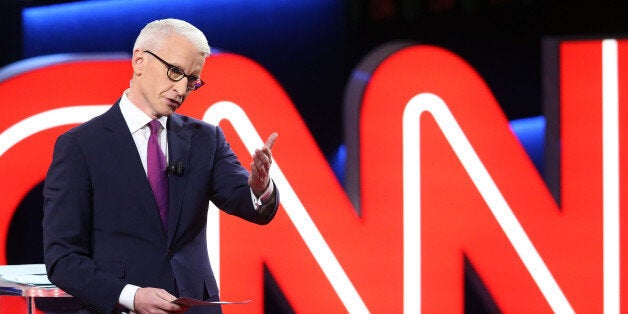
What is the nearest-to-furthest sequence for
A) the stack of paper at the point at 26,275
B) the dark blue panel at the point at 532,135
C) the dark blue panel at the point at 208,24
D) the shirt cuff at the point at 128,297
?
the shirt cuff at the point at 128,297 < the stack of paper at the point at 26,275 < the dark blue panel at the point at 208,24 < the dark blue panel at the point at 532,135

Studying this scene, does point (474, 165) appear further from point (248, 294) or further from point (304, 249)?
point (248, 294)

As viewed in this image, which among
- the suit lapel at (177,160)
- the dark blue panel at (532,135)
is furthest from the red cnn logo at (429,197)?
the suit lapel at (177,160)

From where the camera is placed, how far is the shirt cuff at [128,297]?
184 centimetres

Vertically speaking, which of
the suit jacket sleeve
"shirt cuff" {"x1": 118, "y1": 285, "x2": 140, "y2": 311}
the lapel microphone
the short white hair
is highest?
the short white hair

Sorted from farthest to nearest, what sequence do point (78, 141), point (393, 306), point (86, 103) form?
point (393, 306), point (86, 103), point (78, 141)

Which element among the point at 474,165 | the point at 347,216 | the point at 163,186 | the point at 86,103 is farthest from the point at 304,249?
the point at 163,186

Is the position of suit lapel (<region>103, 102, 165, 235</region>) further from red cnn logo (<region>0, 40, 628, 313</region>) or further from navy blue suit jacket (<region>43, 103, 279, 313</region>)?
red cnn logo (<region>0, 40, 628, 313</region>)

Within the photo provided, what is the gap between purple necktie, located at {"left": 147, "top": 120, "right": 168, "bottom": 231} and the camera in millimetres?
1949

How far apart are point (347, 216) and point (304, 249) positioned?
0.23m

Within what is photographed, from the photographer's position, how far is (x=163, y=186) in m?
1.96

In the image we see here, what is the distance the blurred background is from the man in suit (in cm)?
197

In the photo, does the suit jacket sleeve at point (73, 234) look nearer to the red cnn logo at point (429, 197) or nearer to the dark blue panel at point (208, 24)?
the red cnn logo at point (429, 197)

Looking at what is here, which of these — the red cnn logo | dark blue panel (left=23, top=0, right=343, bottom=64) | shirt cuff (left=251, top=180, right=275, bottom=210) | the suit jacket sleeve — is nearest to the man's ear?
the suit jacket sleeve

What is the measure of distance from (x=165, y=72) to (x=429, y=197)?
2.18 meters
